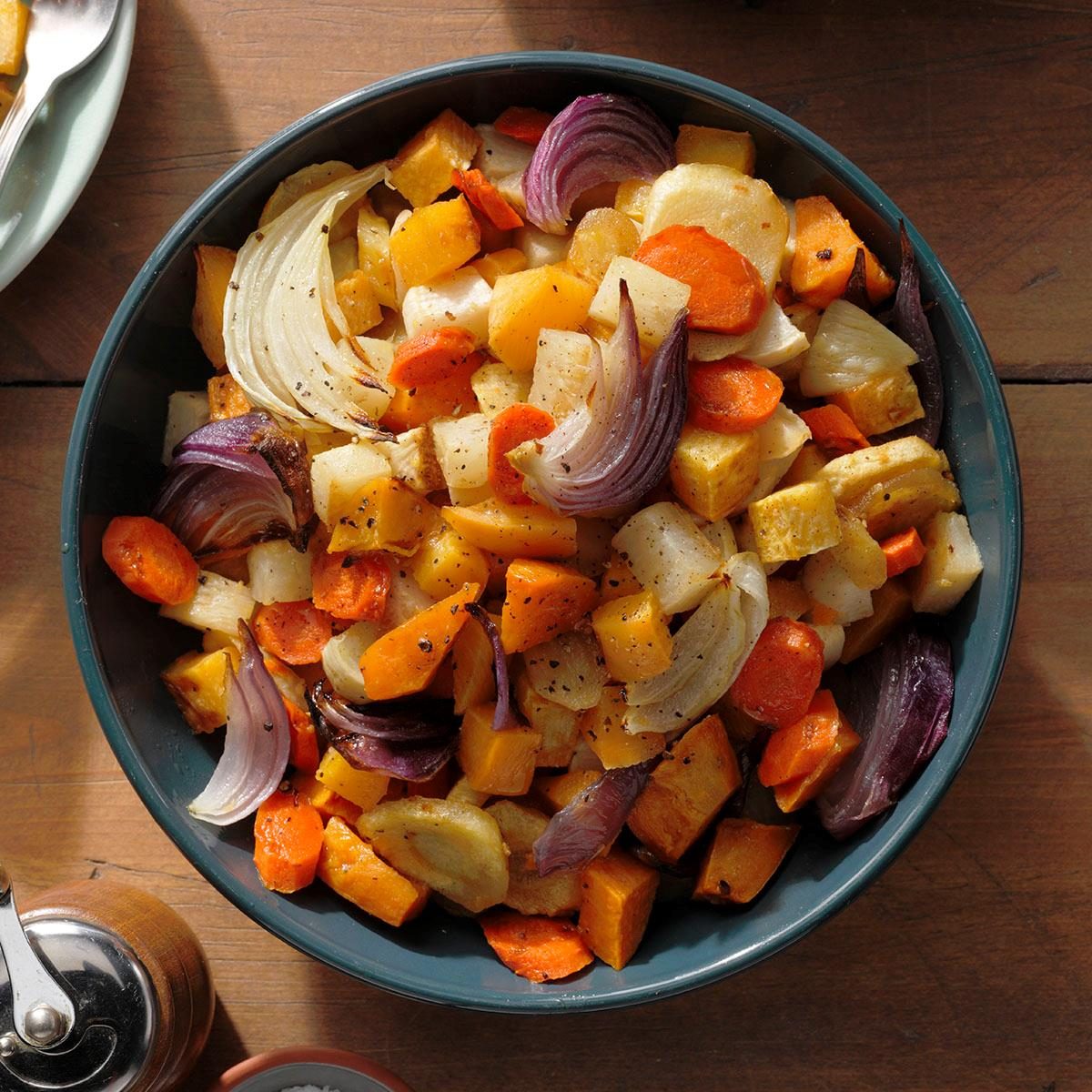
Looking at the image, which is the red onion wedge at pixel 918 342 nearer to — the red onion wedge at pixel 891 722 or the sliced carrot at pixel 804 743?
the red onion wedge at pixel 891 722

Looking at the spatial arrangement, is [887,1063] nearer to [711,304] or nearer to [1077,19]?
[711,304]

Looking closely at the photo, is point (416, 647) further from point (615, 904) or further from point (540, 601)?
point (615, 904)

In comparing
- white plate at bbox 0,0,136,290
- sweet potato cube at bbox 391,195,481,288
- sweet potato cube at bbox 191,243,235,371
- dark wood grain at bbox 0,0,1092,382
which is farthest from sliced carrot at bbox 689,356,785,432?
white plate at bbox 0,0,136,290

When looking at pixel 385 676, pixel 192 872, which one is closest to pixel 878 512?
pixel 385 676

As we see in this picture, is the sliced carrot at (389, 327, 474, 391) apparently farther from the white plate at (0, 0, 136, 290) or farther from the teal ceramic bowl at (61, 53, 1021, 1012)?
the white plate at (0, 0, 136, 290)

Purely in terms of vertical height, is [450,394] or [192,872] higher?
[450,394]

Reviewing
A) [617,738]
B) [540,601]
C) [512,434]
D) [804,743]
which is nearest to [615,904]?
[617,738]
